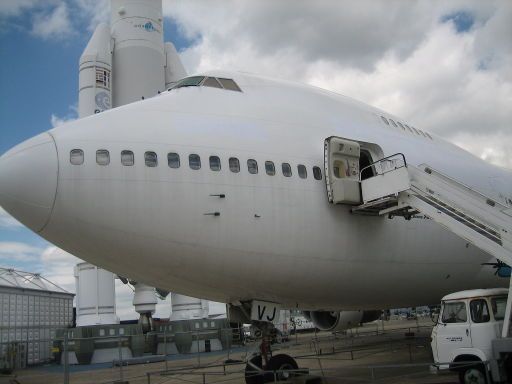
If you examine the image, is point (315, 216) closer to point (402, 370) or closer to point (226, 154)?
point (226, 154)

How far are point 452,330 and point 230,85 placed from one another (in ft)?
21.1

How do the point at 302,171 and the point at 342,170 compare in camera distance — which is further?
the point at 342,170

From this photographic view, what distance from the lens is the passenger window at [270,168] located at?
376 inches

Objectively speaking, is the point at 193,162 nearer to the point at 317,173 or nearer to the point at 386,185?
the point at 317,173

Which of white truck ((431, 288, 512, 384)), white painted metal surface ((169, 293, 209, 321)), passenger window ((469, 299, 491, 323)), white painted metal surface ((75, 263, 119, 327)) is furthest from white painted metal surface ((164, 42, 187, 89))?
passenger window ((469, 299, 491, 323))

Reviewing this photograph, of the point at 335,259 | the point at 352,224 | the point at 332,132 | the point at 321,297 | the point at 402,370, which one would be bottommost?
the point at 402,370

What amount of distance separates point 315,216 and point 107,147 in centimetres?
386

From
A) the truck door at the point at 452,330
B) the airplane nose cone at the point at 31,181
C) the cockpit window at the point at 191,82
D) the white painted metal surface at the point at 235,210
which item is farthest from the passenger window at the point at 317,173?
the airplane nose cone at the point at 31,181

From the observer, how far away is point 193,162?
8.91 metres

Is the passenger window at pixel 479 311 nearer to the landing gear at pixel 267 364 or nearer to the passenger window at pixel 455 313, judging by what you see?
the passenger window at pixel 455 313

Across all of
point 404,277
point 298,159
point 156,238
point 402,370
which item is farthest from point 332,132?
point 402,370

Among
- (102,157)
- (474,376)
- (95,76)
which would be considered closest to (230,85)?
(102,157)

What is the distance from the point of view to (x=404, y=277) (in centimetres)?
1152

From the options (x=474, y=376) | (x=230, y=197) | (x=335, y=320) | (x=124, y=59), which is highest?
(x=124, y=59)
